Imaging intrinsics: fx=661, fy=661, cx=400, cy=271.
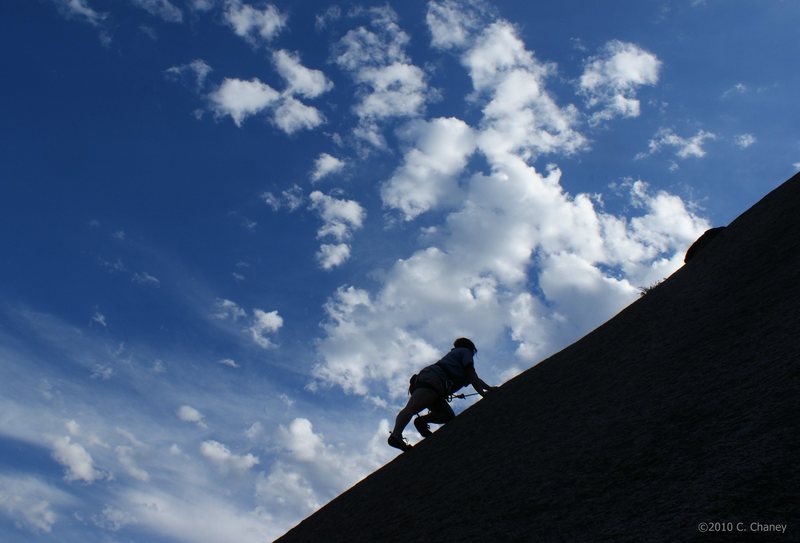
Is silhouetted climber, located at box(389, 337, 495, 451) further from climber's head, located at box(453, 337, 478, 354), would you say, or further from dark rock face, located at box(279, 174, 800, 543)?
dark rock face, located at box(279, 174, 800, 543)

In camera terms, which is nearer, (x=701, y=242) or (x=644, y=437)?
(x=644, y=437)

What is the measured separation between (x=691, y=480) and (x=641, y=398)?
1.47 meters

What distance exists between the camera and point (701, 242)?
8734 millimetres

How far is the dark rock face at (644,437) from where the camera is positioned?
10.0 feet

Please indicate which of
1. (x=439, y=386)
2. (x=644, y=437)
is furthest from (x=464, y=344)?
(x=644, y=437)

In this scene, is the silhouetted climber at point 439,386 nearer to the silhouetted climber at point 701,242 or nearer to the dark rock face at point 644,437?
the dark rock face at point 644,437

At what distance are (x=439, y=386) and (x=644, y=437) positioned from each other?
15.7 feet

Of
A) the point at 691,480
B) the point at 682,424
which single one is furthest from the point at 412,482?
the point at 691,480

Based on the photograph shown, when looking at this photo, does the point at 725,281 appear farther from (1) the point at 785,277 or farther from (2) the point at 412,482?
(2) the point at 412,482

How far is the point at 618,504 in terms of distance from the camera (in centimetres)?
333

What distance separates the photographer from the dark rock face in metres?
3.05

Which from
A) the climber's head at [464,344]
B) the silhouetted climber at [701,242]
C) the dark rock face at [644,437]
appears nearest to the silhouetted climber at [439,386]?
the climber's head at [464,344]

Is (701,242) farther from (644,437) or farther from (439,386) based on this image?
(644,437)

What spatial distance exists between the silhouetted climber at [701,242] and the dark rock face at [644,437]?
0.88 metres
